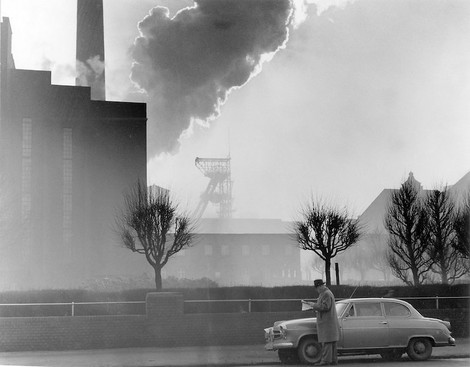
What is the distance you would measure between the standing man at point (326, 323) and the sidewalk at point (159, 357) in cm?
220

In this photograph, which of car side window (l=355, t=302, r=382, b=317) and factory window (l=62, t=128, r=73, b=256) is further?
factory window (l=62, t=128, r=73, b=256)

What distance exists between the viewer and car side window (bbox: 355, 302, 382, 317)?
1677cm

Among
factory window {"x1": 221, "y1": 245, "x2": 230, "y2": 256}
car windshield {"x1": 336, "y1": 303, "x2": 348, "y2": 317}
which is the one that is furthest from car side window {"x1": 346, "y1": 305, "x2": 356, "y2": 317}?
factory window {"x1": 221, "y1": 245, "x2": 230, "y2": 256}

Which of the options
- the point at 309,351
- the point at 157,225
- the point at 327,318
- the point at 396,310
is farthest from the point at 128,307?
the point at 157,225

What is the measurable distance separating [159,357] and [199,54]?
3554 centimetres

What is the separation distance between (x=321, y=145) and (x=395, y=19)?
31.1 ft

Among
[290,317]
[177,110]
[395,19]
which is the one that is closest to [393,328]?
[290,317]

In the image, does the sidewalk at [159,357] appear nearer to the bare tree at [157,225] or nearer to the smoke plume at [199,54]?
the bare tree at [157,225]

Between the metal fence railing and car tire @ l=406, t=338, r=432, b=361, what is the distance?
21.4 feet

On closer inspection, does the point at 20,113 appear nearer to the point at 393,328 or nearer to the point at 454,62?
the point at 454,62

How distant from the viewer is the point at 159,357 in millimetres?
18328

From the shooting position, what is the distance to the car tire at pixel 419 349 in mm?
16938

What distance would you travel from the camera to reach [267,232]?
295 ft

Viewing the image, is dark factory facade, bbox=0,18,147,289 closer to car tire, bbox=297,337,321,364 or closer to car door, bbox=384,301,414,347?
car door, bbox=384,301,414,347
